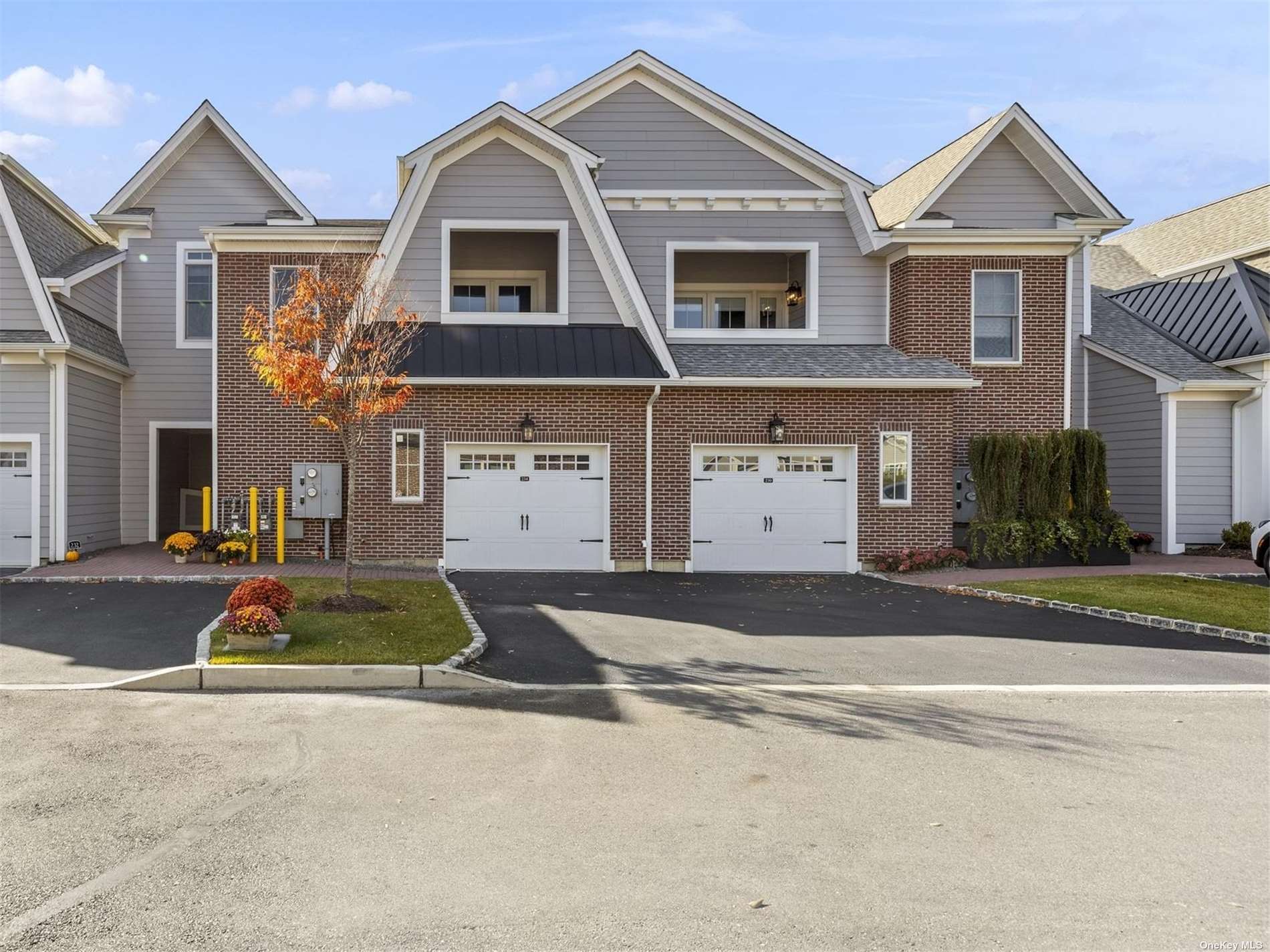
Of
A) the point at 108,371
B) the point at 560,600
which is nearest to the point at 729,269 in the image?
the point at 560,600

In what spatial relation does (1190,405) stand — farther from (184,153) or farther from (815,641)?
(184,153)

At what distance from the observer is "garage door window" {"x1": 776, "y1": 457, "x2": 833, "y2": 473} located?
15.7m

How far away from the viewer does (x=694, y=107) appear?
57.7 feet

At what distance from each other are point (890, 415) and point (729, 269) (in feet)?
18.2

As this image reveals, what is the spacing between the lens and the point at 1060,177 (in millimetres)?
17938

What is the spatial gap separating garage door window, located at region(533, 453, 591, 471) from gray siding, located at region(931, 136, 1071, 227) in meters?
9.71

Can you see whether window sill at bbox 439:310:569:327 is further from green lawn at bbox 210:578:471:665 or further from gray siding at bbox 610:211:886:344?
green lawn at bbox 210:578:471:665

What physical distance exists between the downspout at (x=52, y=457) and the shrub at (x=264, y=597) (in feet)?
30.7

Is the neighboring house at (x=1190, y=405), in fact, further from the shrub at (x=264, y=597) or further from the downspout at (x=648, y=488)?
the shrub at (x=264, y=597)

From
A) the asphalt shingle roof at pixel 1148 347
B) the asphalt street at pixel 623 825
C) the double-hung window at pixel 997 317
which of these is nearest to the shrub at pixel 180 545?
the asphalt street at pixel 623 825

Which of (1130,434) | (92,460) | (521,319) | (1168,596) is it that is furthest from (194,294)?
(1130,434)

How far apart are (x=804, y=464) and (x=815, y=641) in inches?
259

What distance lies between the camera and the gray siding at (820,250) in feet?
57.0

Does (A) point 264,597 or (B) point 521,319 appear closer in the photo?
(A) point 264,597
